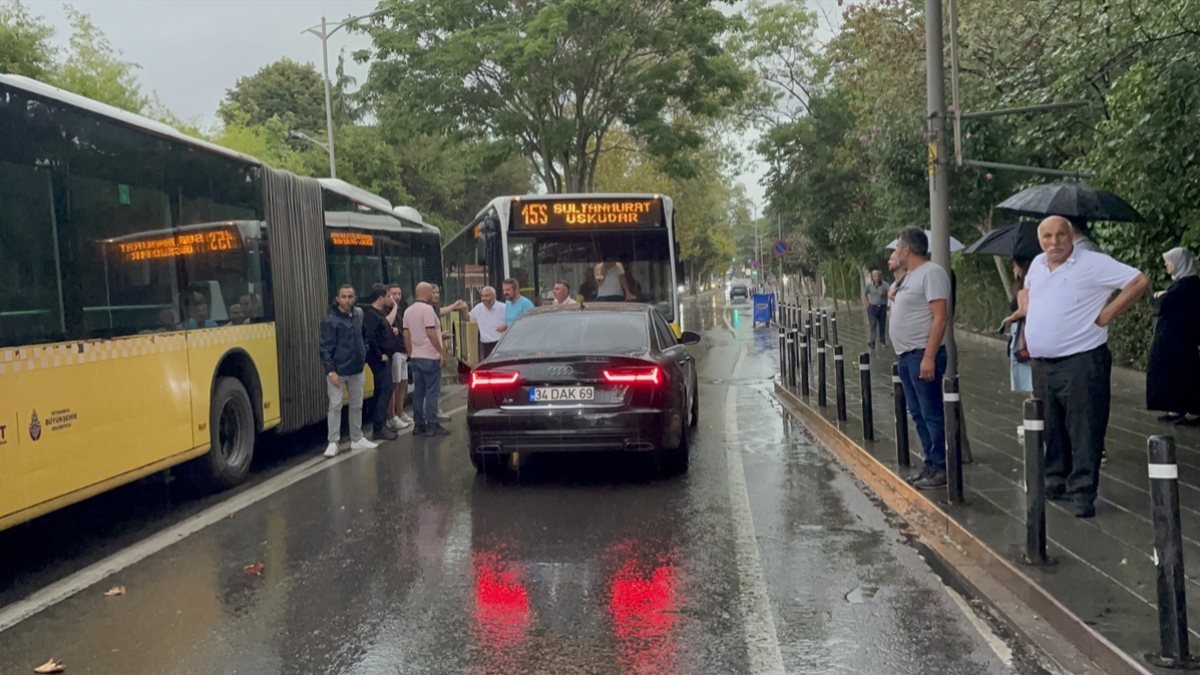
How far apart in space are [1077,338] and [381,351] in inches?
294

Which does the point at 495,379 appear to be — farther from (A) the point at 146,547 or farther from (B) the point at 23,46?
(B) the point at 23,46

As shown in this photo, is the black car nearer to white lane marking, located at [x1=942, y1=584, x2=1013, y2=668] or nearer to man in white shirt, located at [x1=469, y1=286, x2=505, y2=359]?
white lane marking, located at [x1=942, y1=584, x2=1013, y2=668]

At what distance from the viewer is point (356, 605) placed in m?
5.73

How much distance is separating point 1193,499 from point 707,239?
262 ft

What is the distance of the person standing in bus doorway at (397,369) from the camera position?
12461 millimetres

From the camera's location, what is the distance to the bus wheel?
9.16 m

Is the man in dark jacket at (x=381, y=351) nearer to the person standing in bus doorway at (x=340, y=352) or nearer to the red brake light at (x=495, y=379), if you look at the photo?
the person standing in bus doorway at (x=340, y=352)

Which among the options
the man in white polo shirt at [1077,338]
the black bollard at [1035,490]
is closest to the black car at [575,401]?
the man in white polo shirt at [1077,338]

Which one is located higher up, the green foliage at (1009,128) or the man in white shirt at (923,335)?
the green foliage at (1009,128)

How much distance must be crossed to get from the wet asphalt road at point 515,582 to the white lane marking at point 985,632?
1cm

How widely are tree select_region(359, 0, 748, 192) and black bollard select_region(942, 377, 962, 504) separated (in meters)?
18.9

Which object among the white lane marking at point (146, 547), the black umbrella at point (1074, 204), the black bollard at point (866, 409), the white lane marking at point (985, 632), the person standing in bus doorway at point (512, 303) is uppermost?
the black umbrella at point (1074, 204)

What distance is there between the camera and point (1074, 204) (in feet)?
27.0

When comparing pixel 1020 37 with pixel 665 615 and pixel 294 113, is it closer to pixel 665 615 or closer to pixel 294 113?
pixel 665 615
